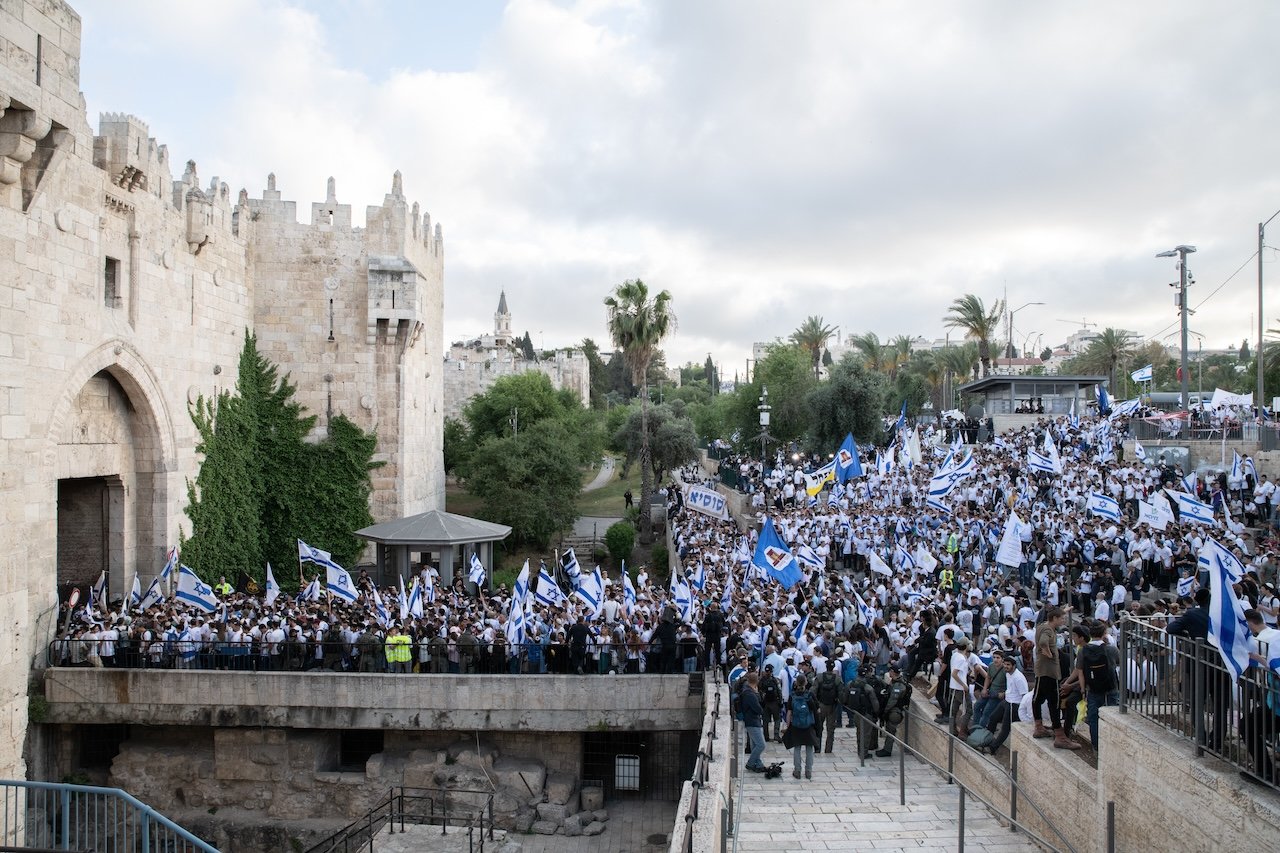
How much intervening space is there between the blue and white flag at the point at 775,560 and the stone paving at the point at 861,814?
4.81 meters

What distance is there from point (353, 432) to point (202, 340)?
518 cm

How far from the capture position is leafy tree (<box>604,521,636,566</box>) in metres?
34.3

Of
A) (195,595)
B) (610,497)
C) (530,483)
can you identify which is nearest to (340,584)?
(195,595)

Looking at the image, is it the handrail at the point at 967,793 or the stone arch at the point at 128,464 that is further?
the stone arch at the point at 128,464

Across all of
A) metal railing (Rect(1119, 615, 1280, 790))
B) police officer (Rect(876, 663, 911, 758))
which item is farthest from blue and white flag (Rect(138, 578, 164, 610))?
metal railing (Rect(1119, 615, 1280, 790))

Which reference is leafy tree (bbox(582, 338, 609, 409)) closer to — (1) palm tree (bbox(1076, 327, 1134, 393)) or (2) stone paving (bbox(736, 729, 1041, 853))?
(1) palm tree (bbox(1076, 327, 1134, 393))

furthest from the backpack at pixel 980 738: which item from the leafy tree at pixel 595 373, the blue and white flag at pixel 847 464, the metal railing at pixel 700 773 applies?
the leafy tree at pixel 595 373

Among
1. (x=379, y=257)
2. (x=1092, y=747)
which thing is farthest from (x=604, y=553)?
(x=1092, y=747)

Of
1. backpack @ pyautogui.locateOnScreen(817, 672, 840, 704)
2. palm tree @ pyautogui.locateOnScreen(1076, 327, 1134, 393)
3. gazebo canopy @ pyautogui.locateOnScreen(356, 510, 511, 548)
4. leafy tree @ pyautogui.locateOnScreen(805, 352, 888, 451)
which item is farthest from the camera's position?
palm tree @ pyautogui.locateOnScreen(1076, 327, 1134, 393)

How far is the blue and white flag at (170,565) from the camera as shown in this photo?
68.7 feet

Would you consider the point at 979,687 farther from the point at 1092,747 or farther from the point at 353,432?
the point at 353,432

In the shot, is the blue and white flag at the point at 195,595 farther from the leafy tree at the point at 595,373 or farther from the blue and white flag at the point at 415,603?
the leafy tree at the point at 595,373

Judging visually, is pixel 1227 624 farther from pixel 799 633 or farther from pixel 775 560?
pixel 775 560

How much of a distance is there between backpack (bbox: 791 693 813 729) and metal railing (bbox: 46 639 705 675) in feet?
17.6
